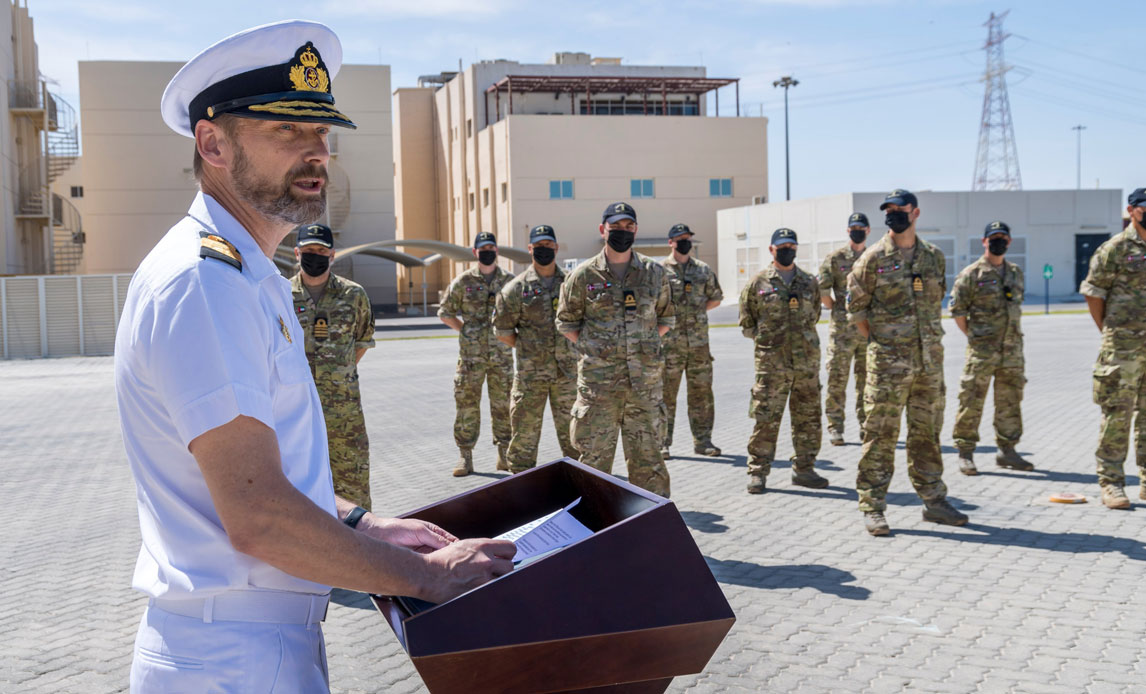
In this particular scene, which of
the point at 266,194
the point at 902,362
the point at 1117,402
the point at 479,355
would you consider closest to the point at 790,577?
the point at 902,362

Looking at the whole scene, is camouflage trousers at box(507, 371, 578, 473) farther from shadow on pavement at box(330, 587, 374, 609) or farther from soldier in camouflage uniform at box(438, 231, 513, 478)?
shadow on pavement at box(330, 587, 374, 609)

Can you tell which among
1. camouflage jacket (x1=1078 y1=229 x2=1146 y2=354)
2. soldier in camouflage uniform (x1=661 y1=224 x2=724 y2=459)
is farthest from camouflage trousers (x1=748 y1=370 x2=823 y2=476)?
camouflage jacket (x1=1078 y1=229 x2=1146 y2=354)

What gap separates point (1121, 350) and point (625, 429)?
3748 millimetres

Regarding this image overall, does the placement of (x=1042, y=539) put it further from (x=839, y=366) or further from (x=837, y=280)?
(x=837, y=280)

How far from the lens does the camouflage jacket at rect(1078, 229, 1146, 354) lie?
7422 millimetres

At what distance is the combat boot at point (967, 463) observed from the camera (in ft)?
29.1

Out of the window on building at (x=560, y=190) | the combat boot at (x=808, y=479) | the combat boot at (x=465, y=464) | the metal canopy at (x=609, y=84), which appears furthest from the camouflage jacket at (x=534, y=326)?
the metal canopy at (x=609, y=84)

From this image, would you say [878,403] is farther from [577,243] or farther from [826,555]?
[577,243]

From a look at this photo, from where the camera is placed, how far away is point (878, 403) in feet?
22.9

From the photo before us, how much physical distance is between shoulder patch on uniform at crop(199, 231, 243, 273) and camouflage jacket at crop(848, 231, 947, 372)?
6041 millimetres

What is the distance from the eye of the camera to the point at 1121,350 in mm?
7457

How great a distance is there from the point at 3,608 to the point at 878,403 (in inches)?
220

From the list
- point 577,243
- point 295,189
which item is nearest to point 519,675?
point 295,189

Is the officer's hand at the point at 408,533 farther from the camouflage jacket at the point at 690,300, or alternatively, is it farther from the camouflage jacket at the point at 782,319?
the camouflage jacket at the point at 690,300
